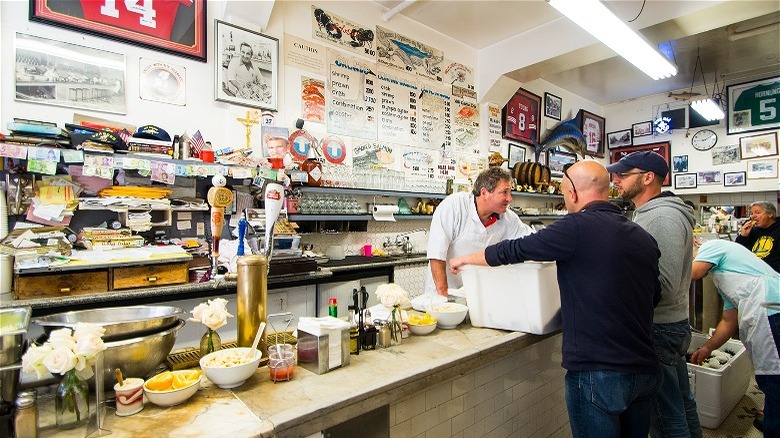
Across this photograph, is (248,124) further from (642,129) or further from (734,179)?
(734,179)

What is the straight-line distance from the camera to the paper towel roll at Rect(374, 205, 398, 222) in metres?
4.62

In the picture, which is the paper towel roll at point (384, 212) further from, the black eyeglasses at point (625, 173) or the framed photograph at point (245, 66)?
the black eyeglasses at point (625, 173)

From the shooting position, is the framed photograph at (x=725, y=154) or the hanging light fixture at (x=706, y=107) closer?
the hanging light fixture at (x=706, y=107)

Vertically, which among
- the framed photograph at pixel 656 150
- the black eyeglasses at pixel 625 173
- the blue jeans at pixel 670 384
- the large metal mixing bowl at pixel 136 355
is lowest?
the blue jeans at pixel 670 384

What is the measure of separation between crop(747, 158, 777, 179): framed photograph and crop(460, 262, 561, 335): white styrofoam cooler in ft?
24.5

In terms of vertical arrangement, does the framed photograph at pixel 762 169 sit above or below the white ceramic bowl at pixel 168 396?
above

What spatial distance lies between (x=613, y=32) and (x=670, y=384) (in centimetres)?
297

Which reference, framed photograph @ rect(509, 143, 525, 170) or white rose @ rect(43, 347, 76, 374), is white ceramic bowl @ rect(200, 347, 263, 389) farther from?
framed photograph @ rect(509, 143, 525, 170)

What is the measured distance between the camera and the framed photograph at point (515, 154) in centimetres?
670

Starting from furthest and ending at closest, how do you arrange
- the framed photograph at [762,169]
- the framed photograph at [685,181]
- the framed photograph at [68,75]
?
the framed photograph at [685,181], the framed photograph at [762,169], the framed photograph at [68,75]

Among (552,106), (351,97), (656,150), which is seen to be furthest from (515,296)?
(656,150)

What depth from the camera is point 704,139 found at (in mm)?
7652

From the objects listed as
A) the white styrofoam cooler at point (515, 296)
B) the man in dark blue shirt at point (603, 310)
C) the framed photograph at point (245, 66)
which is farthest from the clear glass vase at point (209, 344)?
the framed photograph at point (245, 66)

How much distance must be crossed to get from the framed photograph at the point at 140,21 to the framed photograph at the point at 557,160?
6.13 metres
